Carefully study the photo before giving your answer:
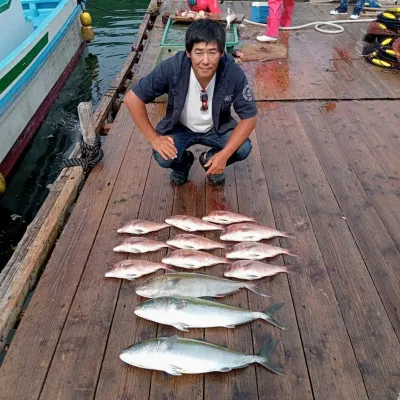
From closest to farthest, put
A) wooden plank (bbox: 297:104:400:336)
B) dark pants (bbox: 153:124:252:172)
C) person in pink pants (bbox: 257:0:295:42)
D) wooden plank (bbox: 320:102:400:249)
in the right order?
1. wooden plank (bbox: 297:104:400:336)
2. wooden plank (bbox: 320:102:400:249)
3. dark pants (bbox: 153:124:252:172)
4. person in pink pants (bbox: 257:0:295:42)

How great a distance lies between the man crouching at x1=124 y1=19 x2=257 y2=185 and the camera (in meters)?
3.28

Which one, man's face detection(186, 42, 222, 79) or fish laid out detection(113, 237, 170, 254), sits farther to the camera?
fish laid out detection(113, 237, 170, 254)

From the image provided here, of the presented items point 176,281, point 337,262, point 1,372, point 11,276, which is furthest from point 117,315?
point 337,262

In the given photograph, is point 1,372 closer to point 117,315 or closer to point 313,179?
point 117,315

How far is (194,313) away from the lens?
2496 mm

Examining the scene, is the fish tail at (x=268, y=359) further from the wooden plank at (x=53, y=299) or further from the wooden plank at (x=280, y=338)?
the wooden plank at (x=53, y=299)

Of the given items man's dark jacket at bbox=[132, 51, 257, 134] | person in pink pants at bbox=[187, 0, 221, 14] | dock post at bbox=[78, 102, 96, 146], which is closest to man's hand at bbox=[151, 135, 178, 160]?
man's dark jacket at bbox=[132, 51, 257, 134]

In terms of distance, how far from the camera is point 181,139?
3691 mm

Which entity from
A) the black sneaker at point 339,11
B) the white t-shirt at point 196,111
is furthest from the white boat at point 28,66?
the black sneaker at point 339,11

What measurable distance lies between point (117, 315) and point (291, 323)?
1.10m

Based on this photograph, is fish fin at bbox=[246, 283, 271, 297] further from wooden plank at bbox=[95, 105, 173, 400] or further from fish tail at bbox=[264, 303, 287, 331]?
wooden plank at bbox=[95, 105, 173, 400]

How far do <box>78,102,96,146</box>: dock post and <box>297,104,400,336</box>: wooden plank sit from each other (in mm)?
2407

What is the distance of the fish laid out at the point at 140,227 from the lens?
3.29m

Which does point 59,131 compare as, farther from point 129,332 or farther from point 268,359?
point 268,359
